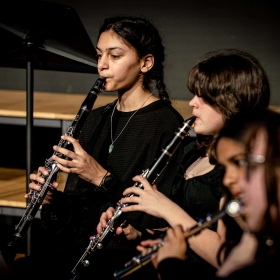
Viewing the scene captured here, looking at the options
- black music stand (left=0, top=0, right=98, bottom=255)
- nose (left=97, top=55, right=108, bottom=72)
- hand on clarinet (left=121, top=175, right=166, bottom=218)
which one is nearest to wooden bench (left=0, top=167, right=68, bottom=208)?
black music stand (left=0, top=0, right=98, bottom=255)

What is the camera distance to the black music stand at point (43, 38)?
A: 2256mm

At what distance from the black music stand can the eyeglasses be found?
1290mm

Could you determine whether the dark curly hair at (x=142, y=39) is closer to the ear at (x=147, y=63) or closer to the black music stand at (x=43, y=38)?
the ear at (x=147, y=63)

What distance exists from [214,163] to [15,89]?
2.03 m

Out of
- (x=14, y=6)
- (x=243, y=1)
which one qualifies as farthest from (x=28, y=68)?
(x=243, y=1)

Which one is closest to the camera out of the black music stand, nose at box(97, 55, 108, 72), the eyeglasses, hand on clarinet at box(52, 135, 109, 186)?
the eyeglasses

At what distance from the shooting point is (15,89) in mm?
3551

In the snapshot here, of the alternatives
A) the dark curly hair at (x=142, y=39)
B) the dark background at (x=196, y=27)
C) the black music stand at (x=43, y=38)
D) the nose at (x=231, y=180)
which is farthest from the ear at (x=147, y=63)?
the dark background at (x=196, y=27)

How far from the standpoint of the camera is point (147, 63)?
84.8 inches

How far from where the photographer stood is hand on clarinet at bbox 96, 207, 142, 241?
6.02 feet

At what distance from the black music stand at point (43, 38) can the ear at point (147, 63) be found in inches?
11.3

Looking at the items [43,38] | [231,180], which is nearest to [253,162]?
[231,180]

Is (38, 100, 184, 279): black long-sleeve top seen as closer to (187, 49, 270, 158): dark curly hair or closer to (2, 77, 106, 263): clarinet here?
(2, 77, 106, 263): clarinet

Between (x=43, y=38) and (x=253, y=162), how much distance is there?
143 cm
